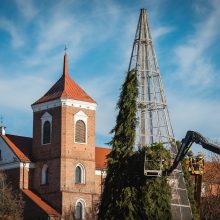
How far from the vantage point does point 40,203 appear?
6375 centimetres

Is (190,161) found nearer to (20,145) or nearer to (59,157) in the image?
(59,157)

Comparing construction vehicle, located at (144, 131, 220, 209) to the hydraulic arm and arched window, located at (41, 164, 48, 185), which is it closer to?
the hydraulic arm

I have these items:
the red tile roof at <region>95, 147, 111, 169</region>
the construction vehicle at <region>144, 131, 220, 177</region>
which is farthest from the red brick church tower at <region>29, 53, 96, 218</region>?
the construction vehicle at <region>144, 131, 220, 177</region>

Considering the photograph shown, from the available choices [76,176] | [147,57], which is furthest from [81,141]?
[147,57]

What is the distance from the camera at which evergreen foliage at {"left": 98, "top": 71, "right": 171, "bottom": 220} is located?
45156mm

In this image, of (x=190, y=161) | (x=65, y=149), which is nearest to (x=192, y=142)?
Result: (x=190, y=161)

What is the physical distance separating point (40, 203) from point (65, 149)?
5421mm

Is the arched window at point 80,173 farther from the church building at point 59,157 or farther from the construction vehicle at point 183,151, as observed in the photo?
the construction vehicle at point 183,151

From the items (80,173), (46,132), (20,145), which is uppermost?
(46,132)

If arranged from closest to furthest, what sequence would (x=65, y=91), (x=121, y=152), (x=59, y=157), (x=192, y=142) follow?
(x=192, y=142), (x=121, y=152), (x=59, y=157), (x=65, y=91)

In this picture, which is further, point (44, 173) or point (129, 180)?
point (44, 173)

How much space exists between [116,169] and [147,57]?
837 centimetres

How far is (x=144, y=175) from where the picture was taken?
45.2 meters

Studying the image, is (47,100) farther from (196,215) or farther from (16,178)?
(196,215)
